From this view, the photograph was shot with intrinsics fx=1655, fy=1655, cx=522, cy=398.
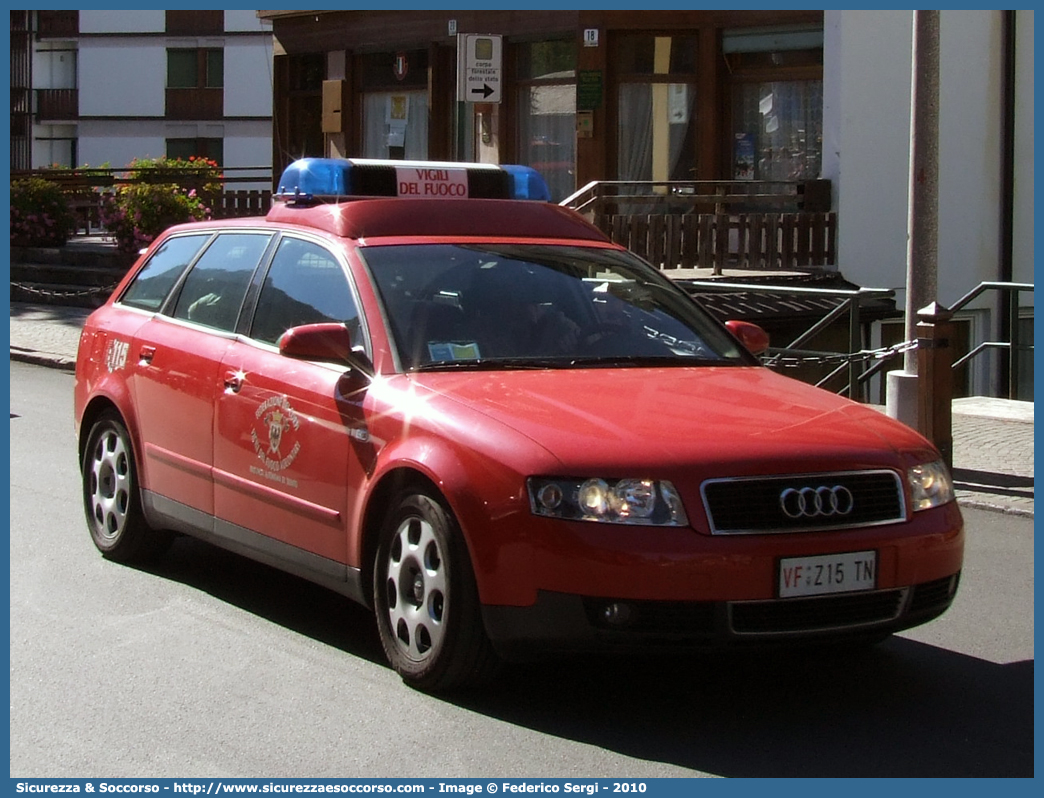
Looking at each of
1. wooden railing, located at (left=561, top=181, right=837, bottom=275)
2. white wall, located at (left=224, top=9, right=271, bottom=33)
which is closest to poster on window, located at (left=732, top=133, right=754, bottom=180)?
wooden railing, located at (left=561, top=181, right=837, bottom=275)

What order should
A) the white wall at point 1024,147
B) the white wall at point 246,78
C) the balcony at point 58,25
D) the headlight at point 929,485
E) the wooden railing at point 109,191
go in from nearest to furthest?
the headlight at point 929,485
the white wall at point 1024,147
the wooden railing at point 109,191
the white wall at point 246,78
the balcony at point 58,25

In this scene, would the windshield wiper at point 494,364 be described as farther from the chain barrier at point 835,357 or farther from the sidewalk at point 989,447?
the chain barrier at point 835,357

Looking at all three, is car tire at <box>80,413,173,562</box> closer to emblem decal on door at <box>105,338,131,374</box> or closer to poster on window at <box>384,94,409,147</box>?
emblem decal on door at <box>105,338,131,374</box>

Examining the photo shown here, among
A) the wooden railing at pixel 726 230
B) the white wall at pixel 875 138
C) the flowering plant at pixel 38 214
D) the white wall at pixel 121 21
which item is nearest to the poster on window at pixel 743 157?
the wooden railing at pixel 726 230

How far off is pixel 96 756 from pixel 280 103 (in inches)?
938

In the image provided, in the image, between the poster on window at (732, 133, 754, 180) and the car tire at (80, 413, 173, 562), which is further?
the poster on window at (732, 133, 754, 180)

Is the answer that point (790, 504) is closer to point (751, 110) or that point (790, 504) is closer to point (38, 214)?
point (751, 110)

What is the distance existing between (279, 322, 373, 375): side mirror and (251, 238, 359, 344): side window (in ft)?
0.79

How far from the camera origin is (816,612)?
5.13 meters

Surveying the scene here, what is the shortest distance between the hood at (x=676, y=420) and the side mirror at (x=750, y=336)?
2.21 ft

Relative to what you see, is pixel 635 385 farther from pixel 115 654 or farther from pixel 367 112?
pixel 367 112

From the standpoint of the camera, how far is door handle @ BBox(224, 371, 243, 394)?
21.6 feet

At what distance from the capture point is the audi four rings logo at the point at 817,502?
508 centimetres

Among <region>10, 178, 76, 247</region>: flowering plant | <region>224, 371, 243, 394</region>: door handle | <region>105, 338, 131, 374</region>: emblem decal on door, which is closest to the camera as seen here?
<region>224, 371, 243, 394</region>: door handle
